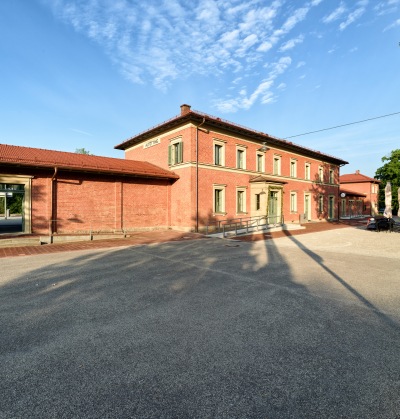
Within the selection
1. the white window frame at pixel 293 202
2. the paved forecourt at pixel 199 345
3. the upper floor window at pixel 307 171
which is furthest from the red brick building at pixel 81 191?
the upper floor window at pixel 307 171

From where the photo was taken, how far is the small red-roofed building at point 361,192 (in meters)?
42.2

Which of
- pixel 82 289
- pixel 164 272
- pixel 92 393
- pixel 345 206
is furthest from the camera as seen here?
pixel 345 206

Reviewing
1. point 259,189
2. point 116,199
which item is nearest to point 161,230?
point 116,199

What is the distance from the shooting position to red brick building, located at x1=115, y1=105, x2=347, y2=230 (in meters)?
18.3

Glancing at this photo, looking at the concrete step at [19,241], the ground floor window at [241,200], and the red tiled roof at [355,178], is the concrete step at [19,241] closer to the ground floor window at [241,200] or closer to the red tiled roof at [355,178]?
the ground floor window at [241,200]

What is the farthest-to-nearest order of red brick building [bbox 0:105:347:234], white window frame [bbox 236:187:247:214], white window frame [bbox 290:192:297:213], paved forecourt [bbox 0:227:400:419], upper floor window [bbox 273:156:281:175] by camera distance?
1. white window frame [bbox 290:192:297:213]
2. upper floor window [bbox 273:156:281:175]
3. white window frame [bbox 236:187:247:214]
4. red brick building [bbox 0:105:347:234]
5. paved forecourt [bbox 0:227:400:419]

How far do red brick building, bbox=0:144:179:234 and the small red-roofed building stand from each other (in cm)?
3457

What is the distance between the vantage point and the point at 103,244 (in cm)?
1281

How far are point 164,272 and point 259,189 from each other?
52.5 ft

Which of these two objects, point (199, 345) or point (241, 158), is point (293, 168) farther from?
point (199, 345)

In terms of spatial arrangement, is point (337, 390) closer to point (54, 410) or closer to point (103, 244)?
point (54, 410)

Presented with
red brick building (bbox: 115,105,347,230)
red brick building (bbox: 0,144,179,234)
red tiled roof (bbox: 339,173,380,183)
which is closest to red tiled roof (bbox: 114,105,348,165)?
red brick building (bbox: 115,105,347,230)

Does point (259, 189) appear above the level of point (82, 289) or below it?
above

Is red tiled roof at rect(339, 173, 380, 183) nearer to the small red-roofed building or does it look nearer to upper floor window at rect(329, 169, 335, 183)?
the small red-roofed building
